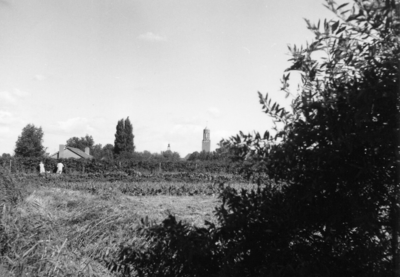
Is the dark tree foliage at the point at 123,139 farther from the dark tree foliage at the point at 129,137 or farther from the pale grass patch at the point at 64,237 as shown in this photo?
the pale grass patch at the point at 64,237

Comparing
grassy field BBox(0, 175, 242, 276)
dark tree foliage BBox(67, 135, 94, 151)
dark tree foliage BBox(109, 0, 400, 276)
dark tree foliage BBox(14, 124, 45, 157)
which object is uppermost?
dark tree foliage BBox(67, 135, 94, 151)

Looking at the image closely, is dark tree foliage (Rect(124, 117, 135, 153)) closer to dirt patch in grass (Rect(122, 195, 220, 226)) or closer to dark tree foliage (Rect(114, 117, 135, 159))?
dark tree foliage (Rect(114, 117, 135, 159))

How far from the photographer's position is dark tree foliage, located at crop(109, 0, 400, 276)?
5.42 feet

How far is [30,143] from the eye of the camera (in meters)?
56.8

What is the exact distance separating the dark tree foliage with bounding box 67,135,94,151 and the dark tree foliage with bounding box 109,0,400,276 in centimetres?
10645

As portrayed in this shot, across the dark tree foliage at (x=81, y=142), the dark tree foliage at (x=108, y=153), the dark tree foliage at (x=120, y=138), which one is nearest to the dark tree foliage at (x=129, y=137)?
the dark tree foliage at (x=120, y=138)

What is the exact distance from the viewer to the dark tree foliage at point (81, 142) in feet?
342

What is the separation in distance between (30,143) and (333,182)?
60.8 metres

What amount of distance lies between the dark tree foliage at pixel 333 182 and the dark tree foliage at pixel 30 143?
59.1 meters

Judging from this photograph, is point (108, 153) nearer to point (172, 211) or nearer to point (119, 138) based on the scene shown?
point (119, 138)

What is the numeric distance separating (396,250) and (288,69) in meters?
1.04

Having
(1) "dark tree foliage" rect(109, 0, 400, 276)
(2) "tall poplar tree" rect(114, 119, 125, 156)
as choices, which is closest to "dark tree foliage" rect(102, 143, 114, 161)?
(2) "tall poplar tree" rect(114, 119, 125, 156)

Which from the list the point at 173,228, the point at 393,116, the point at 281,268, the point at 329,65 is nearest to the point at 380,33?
the point at 329,65

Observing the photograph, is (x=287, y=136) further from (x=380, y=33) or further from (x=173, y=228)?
(x=173, y=228)
